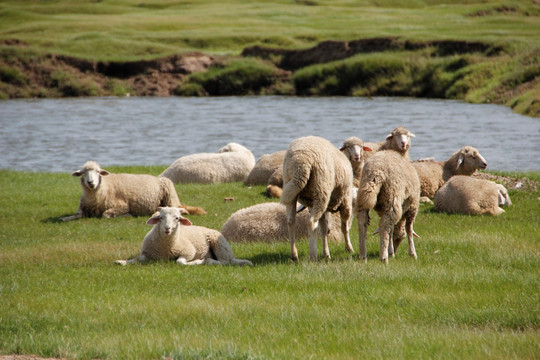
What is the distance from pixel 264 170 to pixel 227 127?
19.8 meters

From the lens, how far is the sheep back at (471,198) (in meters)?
13.0

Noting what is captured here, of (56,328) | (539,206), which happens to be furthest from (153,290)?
(539,206)

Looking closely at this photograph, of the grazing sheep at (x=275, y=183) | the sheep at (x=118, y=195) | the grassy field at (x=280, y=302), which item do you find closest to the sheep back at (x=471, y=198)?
the grassy field at (x=280, y=302)

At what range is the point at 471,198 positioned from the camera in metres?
13.1

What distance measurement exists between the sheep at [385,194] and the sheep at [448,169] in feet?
19.3

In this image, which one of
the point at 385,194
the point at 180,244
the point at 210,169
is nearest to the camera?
the point at 385,194

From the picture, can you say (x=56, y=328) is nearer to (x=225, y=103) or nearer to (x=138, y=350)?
(x=138, y=350)

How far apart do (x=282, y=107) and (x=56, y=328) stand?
39.9 metres

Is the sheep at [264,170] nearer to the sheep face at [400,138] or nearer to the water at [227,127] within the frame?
the sheep face at [400,138]

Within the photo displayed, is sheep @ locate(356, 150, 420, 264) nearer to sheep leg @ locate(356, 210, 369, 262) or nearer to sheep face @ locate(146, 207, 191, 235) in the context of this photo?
sheep leg @ locate(356, 210, 369, 262)

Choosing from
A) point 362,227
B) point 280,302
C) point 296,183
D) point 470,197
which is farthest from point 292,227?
point 470,197

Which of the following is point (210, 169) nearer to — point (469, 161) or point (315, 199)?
point (469, 161)

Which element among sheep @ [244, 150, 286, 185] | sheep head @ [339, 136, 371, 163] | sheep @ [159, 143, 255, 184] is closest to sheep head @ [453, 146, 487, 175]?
sheep @ [244, 150, 286, 185]

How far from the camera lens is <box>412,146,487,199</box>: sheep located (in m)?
15.1
